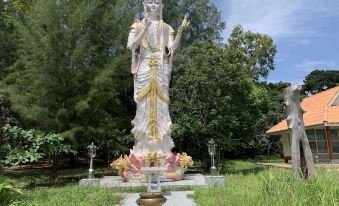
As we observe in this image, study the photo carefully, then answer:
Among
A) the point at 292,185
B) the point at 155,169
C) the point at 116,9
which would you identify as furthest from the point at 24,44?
the point at 292,185

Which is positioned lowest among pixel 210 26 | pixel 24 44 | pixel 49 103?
pixel 49 103

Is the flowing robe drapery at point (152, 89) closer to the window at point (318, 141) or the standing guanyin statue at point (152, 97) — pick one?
the standing guanyin statue at point (152, 97)

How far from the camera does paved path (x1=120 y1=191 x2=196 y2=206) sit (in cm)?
823

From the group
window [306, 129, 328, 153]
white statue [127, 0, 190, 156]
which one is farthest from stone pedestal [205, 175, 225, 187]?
window [306, 129, 328, 153]

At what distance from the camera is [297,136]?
288 inches

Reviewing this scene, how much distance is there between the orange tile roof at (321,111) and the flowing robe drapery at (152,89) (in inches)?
390

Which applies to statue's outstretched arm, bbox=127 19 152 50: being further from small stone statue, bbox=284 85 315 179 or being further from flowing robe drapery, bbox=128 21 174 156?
small stone statue, bbox=284 85 315 179

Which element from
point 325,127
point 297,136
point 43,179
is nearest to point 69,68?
point 43,179

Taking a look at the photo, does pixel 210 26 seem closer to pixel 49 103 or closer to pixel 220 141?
pixel 220 141

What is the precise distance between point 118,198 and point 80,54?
7.69 meters

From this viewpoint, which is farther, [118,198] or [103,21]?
[103,21]

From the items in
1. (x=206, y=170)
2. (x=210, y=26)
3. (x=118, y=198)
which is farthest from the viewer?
(x=210, y=26)

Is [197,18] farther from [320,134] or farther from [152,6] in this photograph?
[152,6]

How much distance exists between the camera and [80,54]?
600 inches
